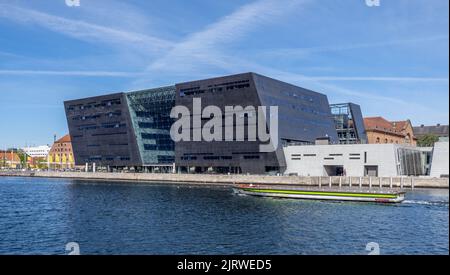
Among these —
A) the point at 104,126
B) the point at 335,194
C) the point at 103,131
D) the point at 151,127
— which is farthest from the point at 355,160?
the point at 103,131

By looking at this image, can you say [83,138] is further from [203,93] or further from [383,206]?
[383,206]

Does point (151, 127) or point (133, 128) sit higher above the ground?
point (151, 127)

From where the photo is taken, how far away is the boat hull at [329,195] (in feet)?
218

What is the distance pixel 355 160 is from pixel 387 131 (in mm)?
62602

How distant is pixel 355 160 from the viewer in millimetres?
110062

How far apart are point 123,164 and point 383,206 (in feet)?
359

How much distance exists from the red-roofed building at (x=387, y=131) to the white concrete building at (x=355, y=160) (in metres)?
46.5

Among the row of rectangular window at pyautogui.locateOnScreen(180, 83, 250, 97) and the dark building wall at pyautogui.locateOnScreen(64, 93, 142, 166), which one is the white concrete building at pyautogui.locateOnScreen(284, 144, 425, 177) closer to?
the row of rectangular window at pyautogui.locateOnScreen(180, 83, 250, 97)

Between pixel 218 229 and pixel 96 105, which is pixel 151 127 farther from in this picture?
pixel 218 229

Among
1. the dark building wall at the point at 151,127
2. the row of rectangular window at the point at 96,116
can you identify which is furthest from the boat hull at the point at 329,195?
the row of rectangular window at the point at 96,116

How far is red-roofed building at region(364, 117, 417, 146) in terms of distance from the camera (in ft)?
522

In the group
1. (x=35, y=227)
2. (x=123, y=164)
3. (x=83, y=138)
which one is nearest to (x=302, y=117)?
(x=123, y=164)
